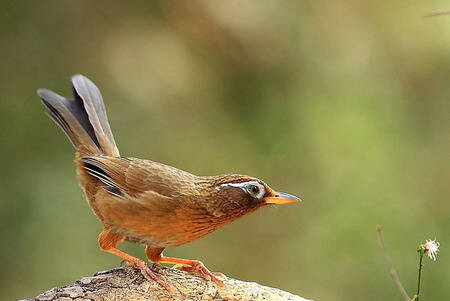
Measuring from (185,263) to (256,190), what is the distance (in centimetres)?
86

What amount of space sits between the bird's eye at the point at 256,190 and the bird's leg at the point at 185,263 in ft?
2.47

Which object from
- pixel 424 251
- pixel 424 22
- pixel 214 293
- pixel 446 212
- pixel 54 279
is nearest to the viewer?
pixel 424 251

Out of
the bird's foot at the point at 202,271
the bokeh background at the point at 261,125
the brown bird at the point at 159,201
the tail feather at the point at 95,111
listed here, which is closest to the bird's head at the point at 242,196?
the brown bird at the point at 159,201

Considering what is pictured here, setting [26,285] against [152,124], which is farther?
[152,124]

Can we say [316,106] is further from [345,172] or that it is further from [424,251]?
[424,251]

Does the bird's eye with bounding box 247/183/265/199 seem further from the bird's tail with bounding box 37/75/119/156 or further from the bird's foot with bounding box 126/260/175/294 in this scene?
the bird's tail with bounding box 37/75/119/156

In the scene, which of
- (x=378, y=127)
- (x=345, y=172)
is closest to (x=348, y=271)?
(x=345, y=172)

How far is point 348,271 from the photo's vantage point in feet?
29.8

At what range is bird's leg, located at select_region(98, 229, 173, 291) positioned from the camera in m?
4.58

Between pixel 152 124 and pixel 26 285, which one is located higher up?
pixel 152 124

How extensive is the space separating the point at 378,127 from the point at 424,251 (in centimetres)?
631

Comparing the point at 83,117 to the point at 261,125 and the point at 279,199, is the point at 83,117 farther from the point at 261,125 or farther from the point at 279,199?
the point at 261,125

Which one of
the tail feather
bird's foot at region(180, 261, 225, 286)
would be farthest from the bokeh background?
bird's foot at region(180, 261, 225, 286)

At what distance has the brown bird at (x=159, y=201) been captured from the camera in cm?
439
